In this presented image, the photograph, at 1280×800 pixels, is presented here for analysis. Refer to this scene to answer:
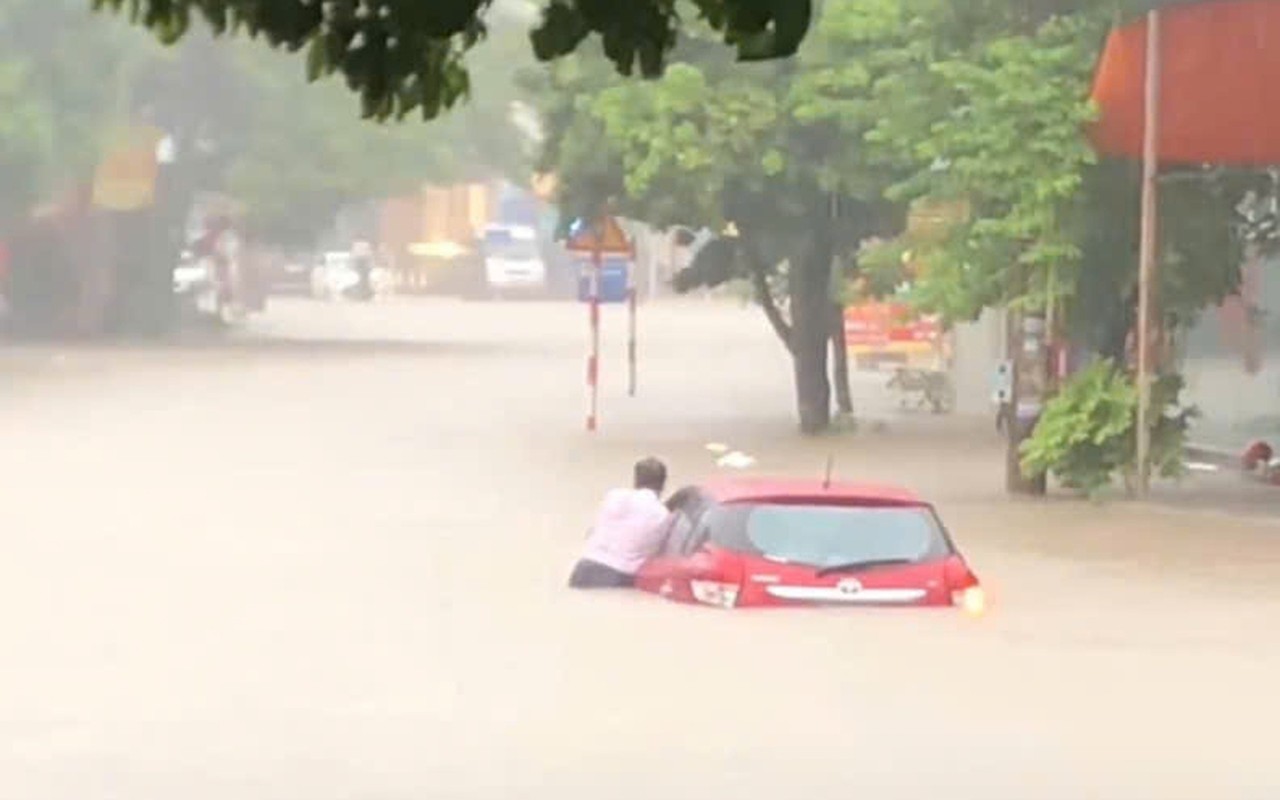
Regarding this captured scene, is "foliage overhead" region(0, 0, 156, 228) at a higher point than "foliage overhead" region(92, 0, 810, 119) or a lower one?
higher

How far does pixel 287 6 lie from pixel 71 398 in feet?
141

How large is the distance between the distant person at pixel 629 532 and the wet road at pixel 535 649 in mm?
427

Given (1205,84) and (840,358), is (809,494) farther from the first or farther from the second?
(840,358)

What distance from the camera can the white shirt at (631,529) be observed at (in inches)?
823

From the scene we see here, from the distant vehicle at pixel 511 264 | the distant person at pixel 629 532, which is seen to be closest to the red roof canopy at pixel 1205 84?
the distant person at pixel 629 532

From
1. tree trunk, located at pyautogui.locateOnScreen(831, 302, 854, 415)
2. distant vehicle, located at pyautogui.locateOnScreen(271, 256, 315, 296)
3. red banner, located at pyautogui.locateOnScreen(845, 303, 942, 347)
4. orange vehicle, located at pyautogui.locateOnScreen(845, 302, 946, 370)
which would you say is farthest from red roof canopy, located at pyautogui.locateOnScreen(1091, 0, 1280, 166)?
distant vehicle, located at pyautogui.locateOnScreen(271, 256, 315, 296)

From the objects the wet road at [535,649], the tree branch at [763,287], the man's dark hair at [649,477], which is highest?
the tree branch at [763,287]

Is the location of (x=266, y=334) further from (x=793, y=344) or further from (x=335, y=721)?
(x=335, y=721)

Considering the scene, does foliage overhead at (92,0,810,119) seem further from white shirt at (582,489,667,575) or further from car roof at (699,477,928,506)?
white shirt at (582,489,667,575)

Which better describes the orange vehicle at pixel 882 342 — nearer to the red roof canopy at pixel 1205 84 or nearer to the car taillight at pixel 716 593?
the red roof canopy at pixel 1205 84

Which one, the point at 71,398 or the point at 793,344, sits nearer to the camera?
the point at 793,344

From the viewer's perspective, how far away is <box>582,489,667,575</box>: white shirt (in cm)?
2091

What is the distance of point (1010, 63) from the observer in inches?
1141

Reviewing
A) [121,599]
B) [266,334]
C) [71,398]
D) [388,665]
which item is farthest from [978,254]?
[266,334]
